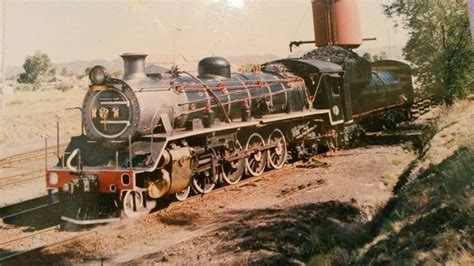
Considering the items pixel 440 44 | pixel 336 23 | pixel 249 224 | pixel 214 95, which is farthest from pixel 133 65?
pixel 336 23

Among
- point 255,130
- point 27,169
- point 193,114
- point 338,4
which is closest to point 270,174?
point 255,130

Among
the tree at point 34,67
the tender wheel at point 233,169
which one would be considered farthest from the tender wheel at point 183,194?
the tree at point 34,67

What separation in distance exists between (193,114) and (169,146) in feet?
4.30

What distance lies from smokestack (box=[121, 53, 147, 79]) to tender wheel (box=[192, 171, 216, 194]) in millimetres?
2726

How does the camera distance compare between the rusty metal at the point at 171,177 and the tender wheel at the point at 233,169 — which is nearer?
the rusty metal at the point at 171,177

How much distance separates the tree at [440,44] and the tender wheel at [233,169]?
11.0 metres

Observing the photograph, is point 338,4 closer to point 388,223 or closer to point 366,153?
point 366,153

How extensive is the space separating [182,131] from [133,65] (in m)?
1.73

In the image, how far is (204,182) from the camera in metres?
10.7

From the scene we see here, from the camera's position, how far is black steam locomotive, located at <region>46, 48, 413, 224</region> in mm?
8719

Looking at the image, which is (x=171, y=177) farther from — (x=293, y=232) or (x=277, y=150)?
(x=277, y=150)

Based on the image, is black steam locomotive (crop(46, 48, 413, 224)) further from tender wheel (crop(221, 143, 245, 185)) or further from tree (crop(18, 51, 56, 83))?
tree (crop(18, 51, 56, 83))

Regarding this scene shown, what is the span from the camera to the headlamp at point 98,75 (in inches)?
354

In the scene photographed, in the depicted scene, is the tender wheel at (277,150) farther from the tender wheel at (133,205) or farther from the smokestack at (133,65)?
the tender wheel at (133,205)
